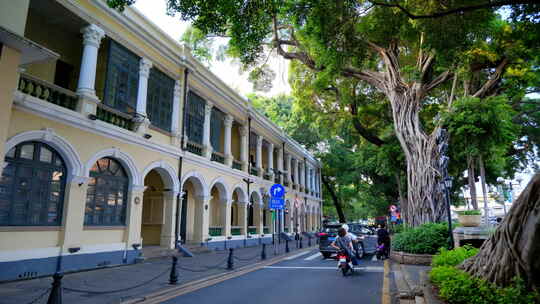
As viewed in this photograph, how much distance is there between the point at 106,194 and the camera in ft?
39.5

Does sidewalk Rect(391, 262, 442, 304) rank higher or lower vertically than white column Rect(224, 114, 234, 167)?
lower

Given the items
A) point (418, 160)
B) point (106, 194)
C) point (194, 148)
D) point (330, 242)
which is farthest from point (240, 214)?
point (418, 160)

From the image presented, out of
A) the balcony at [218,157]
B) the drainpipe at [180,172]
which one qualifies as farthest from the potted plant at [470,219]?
the balcony at [218,157]

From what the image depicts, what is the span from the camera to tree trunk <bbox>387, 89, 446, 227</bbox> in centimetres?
1406

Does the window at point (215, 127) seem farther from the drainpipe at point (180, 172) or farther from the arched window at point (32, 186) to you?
the arched window at point (32, 186)

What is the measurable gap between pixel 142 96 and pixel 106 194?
427cm

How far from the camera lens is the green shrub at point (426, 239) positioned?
465 inches

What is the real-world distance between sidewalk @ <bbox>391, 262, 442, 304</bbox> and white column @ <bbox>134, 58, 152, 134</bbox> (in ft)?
35.1

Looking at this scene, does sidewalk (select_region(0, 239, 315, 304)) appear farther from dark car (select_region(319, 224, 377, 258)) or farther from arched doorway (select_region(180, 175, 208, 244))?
arched doorway (select_region(180, 175, 208, 244))

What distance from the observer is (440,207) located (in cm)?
1416

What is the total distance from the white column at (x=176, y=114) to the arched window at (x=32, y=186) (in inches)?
231

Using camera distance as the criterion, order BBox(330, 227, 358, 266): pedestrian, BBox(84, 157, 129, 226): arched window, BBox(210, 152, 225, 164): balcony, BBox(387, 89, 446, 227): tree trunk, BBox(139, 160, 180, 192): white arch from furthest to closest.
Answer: BBox(210, 152, 225, 164): balcony, BBox(139, 160, 180, 192): white arch, BBox(387, 89, 446, 227): tree trunk, BBox(84, 157, 129, 226): arched window, BBox(330, 227, 358, 266): pedestrian

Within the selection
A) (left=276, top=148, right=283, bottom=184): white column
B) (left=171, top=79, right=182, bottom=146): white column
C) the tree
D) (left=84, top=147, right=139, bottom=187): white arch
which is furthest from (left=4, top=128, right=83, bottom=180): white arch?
(left=276, top=148, right=283, bottom=184): white column

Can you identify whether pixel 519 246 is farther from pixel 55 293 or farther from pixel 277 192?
pixel 277 192
